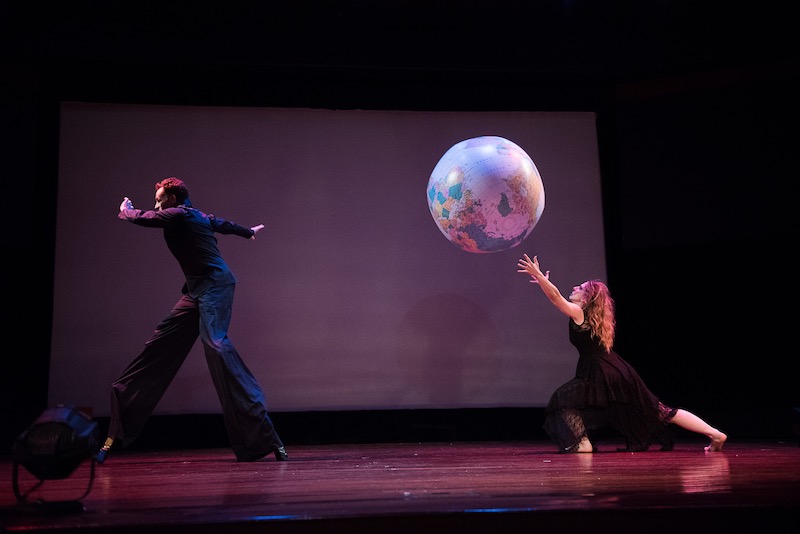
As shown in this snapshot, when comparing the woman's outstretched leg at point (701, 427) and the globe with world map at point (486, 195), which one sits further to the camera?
the woman's outstretched leg at point (701, 427)

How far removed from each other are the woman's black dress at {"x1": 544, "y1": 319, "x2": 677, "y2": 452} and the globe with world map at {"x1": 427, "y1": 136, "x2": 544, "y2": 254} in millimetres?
1008

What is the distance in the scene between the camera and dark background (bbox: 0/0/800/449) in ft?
18.2

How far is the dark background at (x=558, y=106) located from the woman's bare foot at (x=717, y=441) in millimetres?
1450

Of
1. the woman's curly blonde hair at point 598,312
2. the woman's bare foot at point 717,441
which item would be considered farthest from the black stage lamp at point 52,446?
the woman's bare foot at point 717,441

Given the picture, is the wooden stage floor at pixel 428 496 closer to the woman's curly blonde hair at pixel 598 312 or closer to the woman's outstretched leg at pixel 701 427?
the woman's outstretched leg at pixel 701 427

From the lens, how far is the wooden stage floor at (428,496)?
2275 mm

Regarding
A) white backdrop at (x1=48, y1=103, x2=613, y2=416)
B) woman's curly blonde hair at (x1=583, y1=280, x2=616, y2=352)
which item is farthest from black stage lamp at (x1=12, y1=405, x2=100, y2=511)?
woman's curly blonde hair at (x1=583, y1=280, x2=616, y2=352)

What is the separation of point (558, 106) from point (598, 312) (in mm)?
2219

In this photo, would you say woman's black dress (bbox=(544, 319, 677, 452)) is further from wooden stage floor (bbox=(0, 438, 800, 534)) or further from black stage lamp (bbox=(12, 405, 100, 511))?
black stage lamp (bbox=(12, 405, 100, 511))

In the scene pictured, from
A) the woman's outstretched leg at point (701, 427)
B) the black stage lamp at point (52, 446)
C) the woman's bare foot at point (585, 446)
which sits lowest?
the woman's bare foot at point (585, 446)

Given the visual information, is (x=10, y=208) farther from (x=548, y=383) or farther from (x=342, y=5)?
(x=548, y=383)

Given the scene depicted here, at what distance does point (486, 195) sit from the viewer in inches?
161

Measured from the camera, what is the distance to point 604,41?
6035 mm

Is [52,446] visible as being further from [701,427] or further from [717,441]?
[717,441]
